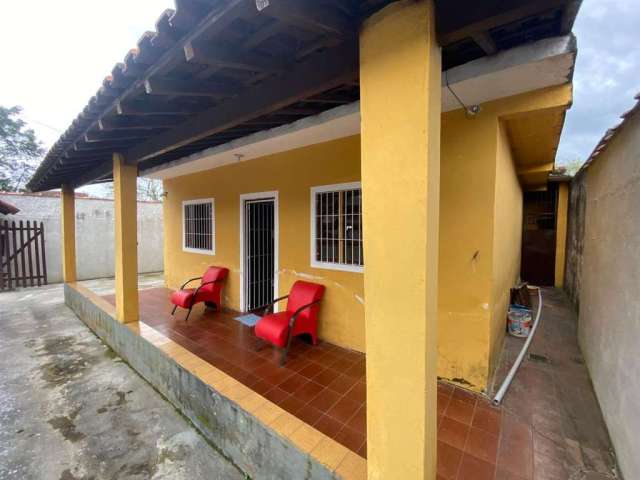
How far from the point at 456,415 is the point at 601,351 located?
1.63 m

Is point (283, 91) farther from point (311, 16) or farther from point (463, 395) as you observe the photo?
point (463, 395)

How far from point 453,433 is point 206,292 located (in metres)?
4.53

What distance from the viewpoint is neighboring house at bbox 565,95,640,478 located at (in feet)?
6.37

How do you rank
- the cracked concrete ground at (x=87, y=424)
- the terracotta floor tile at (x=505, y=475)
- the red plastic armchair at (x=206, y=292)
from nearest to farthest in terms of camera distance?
the terracotta floor tile at (x=505, y=475) < the cracked concrete ground at (x=87, y=424) < the red plastic armchair at (x=206, y=292)

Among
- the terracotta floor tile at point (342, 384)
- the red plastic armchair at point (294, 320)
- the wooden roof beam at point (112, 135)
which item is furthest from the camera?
the red plastic armchair at point (294, 320)

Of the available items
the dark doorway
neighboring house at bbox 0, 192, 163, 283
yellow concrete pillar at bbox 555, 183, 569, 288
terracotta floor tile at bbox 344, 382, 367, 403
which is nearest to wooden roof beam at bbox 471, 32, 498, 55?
terracotta floor tile at bbox 344, 382, 367, 403

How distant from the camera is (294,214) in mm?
4441

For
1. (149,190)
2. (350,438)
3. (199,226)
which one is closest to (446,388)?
(350,438)

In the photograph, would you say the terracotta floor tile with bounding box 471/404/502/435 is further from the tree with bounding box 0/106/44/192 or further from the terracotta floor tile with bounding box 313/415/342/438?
the tree with bounding box 0/106/44/192

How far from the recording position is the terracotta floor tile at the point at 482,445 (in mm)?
2098

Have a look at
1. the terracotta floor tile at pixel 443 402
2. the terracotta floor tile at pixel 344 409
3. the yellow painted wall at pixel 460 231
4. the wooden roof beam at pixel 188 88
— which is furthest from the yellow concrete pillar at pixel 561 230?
the wooden roof beam at pixel 188 88

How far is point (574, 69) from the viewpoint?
2.10 m

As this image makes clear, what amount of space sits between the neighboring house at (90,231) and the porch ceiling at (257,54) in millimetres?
8583

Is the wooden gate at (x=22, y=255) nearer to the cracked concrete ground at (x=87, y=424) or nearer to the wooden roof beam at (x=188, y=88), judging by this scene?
the cracked concrete ground at (x=87, y=424)
